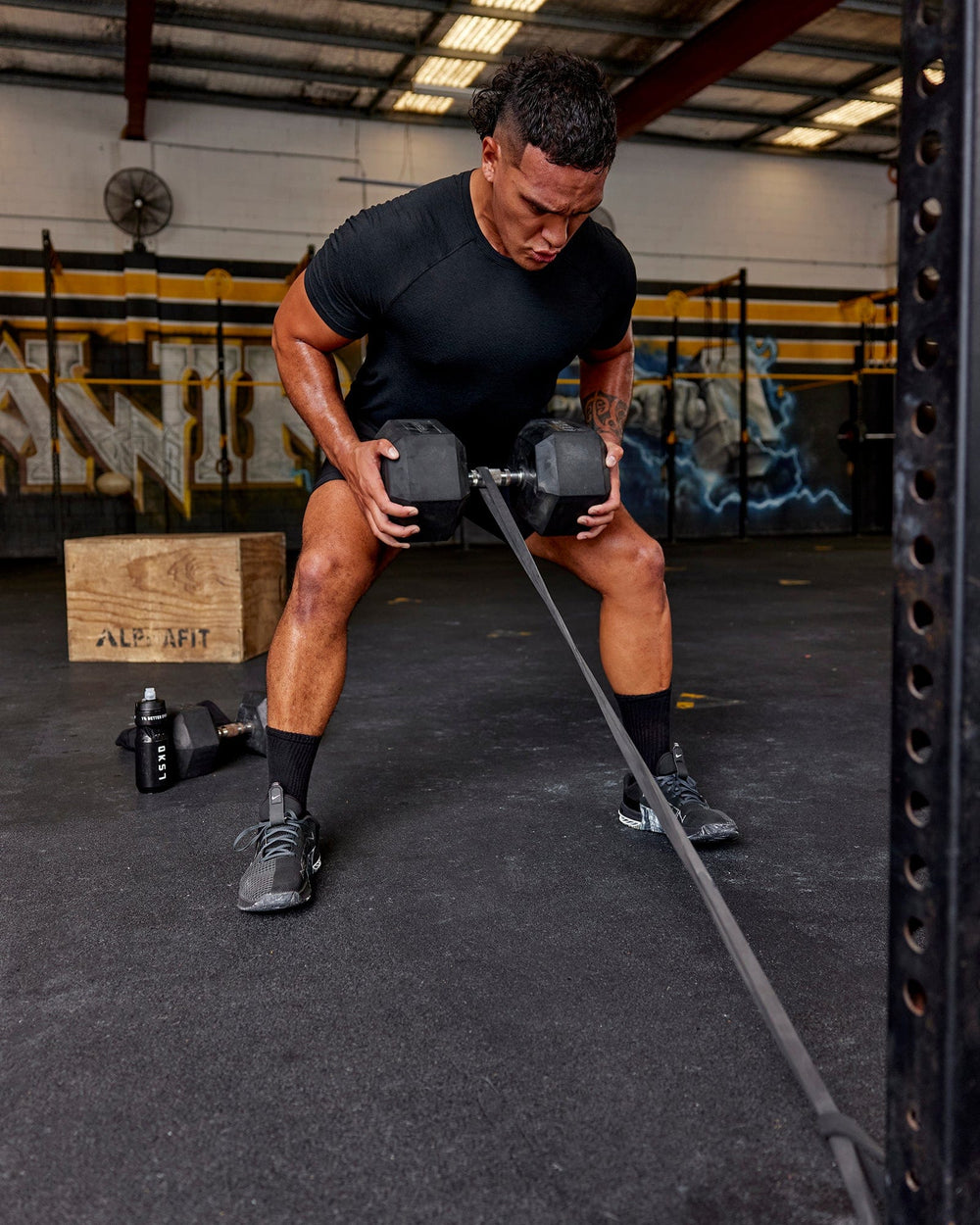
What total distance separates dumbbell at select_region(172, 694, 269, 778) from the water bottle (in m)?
0.05

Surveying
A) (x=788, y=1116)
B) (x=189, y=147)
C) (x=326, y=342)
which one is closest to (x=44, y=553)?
(x=189, y=147)

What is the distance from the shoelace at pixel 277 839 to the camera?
1.38 meters

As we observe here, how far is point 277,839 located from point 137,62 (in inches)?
255

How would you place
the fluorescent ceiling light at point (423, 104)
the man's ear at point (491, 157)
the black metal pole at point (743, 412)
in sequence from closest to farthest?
the man's ear at point (491, 157)
the fluorescent ceiling light at point (423, 104)
the black metal pole at point (743, 412)

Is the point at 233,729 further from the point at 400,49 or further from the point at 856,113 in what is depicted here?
the point at 856,113

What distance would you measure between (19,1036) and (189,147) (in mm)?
7904

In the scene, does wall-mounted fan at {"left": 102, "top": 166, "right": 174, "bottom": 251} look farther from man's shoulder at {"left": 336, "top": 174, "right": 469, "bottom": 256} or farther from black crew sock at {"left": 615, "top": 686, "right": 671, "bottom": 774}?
black crew sock at {"left": 615, "top": 686, "right": 671, "bottom": 774}

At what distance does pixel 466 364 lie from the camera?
1.56m

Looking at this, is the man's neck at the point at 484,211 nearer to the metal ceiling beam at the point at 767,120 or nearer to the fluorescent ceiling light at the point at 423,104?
the fluorescent ceiling light at the point at 423,104

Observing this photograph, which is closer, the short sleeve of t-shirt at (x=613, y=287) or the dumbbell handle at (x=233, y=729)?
the short sleeve of t-shirt at (x=613, y=287)

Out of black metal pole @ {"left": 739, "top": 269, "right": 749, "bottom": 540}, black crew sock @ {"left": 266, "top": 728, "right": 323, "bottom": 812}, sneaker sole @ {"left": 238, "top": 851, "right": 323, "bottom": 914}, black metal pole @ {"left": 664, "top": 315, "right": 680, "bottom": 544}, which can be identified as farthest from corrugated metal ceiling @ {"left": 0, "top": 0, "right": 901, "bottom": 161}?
sneaker sole @ {"left": 238, "top": 851, "right": 323, "bottom": 914}

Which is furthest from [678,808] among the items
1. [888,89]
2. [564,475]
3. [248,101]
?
[888,89]

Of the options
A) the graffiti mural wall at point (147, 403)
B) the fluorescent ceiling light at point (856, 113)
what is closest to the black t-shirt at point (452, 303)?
the graffiti mural wall at point (147, 403)

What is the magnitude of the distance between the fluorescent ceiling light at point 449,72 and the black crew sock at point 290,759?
6.74 m
